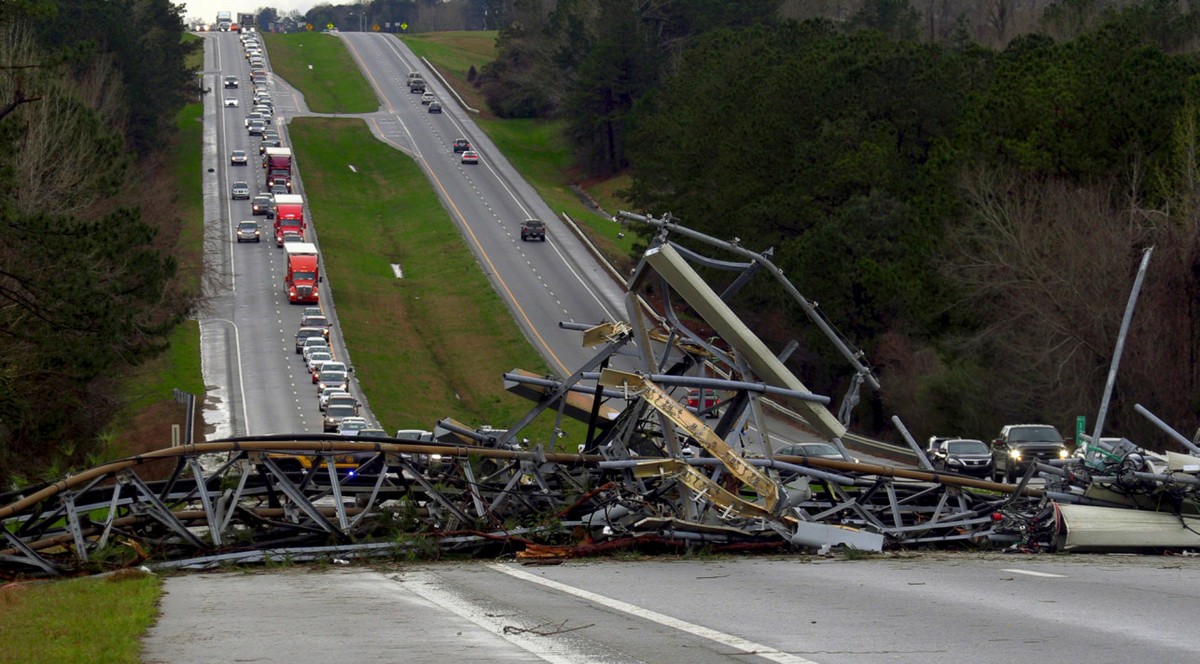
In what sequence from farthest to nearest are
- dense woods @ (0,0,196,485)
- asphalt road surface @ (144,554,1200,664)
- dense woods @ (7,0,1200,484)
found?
dense woods @ (7,0,1200,484), dense woods @ (0,0,196,485), asphalt road surface @ (144,554,1200,664)

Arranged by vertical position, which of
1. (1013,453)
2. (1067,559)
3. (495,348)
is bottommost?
(495,348)

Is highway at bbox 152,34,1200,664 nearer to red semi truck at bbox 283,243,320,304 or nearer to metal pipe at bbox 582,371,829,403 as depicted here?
metal pipe at bbox 582,371,829,403

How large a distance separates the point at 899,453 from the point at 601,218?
68513mm

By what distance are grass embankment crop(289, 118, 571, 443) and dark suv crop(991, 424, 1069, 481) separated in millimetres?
13377

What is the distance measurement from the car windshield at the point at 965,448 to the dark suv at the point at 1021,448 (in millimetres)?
1672

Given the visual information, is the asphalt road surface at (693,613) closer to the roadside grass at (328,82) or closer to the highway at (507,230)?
the highway at (507,230)

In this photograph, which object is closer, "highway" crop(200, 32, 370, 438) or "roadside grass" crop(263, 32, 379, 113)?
"highway" crop(200, 32, 370, 438)

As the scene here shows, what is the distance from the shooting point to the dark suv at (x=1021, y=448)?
4319cm

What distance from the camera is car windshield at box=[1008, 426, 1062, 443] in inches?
1790

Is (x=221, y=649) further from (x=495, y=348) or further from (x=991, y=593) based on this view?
(x=495, y=348)

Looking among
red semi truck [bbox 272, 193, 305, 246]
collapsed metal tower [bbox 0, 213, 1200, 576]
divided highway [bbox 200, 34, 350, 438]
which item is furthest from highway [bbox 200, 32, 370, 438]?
collapsed metal tower [bbox 0, 213, 1200, 576]

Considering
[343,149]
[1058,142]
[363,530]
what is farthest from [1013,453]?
[343,149]

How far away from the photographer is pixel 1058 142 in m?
61.7

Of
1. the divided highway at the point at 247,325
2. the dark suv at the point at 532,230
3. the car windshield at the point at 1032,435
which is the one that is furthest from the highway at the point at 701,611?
the dark suv at the point at 532,230
